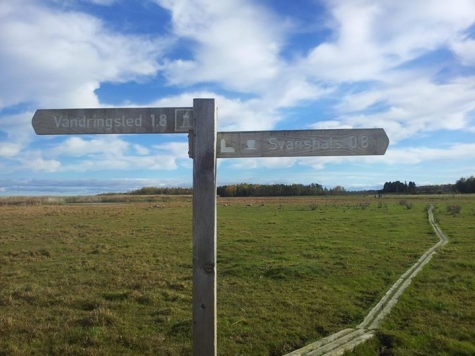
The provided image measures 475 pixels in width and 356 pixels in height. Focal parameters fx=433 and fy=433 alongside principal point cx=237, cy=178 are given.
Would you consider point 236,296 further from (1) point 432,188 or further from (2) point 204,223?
(1) point 432,188

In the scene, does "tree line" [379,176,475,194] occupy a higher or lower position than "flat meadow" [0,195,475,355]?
higher

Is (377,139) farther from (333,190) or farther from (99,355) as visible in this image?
(333,190)

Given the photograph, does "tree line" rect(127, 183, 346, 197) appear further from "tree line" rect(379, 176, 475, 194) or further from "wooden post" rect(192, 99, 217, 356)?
"wooden post" rect(192, 99, 217, 356)

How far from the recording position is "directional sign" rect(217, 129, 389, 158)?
14.8 ft

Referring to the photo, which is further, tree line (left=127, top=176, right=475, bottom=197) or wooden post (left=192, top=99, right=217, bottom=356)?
tree line (left=127, top=176, right=475, bottom=197)

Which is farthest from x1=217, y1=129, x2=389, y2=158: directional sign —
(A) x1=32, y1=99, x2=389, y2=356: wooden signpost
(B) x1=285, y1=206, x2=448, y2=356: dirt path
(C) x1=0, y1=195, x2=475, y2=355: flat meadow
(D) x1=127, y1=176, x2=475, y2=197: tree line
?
(D) x1=127, y1=176, x2=475, y2=197: tree line

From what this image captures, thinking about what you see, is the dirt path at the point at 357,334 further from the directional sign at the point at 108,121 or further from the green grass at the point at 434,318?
the directional sign at the point at 108,121

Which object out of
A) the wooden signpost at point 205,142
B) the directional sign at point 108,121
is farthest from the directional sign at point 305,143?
the directional sign at point 108,121

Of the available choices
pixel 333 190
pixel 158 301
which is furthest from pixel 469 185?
pixel 158 301

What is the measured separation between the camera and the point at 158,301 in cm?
865

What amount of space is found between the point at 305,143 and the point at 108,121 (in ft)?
6.87

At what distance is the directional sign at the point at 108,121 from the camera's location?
450 cm

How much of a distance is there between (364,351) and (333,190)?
113418mm

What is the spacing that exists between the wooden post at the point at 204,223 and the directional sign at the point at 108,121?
28 centimetres
